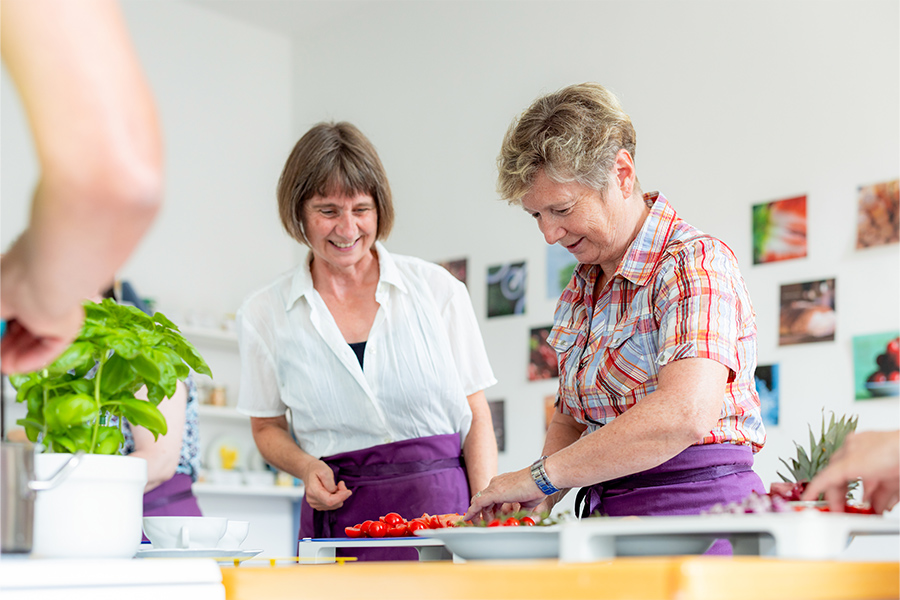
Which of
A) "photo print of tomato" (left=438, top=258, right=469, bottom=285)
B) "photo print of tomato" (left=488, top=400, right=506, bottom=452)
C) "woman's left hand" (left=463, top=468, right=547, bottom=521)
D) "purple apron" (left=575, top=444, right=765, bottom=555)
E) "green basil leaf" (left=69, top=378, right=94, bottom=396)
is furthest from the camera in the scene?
"photo print of tomato" (left=438, top=258, right=469, bottom=285)

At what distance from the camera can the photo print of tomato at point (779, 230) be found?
3393mm

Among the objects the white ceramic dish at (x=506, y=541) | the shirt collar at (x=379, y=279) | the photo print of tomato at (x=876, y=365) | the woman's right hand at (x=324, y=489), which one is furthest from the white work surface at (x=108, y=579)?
the photo print of tomato at (x=876, y=365)

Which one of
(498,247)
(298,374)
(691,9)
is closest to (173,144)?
(498,247)

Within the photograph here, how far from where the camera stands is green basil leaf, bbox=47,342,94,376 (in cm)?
97

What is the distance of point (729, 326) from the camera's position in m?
1.49

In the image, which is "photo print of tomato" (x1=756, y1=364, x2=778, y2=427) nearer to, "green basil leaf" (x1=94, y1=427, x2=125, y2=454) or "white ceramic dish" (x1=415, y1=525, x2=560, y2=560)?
"white ceramic dish" (x1=415, y1=525, x2=560, y2=560)

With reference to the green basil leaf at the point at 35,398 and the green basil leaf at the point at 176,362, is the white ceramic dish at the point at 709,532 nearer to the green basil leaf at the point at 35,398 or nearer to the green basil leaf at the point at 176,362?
the green basil leaf at the point at 176,362

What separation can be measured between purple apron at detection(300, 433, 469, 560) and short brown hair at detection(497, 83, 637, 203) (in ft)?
2.20

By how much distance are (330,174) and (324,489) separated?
0.72 metres

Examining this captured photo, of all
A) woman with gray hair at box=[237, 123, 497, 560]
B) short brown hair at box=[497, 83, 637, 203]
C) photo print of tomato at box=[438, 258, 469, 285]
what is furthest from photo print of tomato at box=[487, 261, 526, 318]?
short brown hair at box=[497, 83, 637, 203]

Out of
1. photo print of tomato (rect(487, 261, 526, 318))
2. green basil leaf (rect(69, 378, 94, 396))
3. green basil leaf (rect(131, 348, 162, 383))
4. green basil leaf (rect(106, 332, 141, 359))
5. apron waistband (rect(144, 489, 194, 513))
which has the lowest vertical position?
apron waistband (rect(144, 489, 194, 513))

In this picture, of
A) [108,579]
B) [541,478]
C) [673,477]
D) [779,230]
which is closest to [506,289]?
[779,230]

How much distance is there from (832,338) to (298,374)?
195cm

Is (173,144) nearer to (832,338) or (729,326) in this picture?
(832,338)
